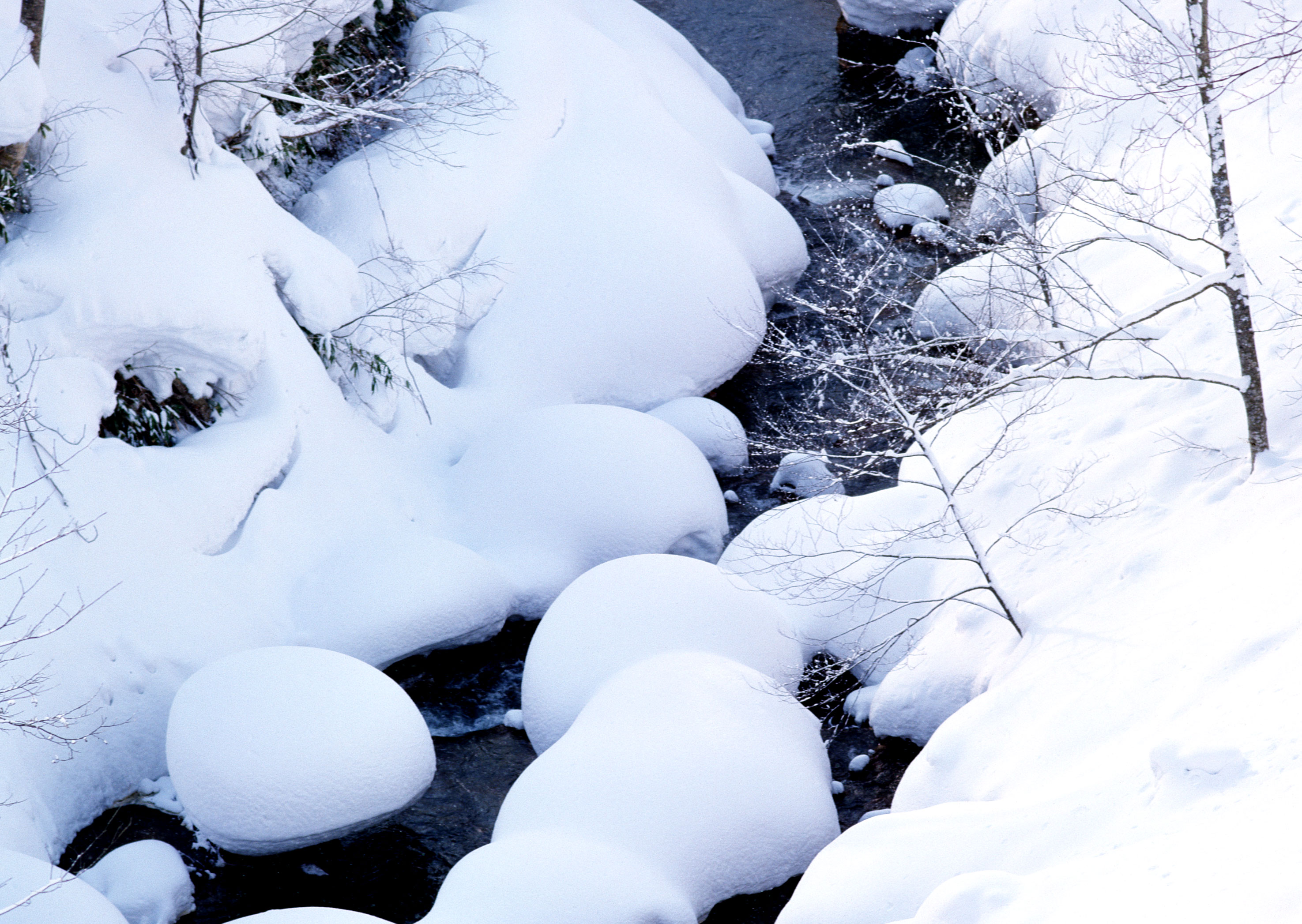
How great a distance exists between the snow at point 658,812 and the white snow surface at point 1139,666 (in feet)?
2.55

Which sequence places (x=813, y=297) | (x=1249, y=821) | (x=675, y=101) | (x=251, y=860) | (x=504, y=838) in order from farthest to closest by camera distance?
(x=675, y=101), (x=813, y=297), (x=251, y=860), (x=504, y=838), (x=1249, y=821)

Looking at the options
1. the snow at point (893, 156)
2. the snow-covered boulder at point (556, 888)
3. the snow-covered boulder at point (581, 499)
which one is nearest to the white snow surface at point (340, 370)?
the snow-covered boulder at point (581, 499)

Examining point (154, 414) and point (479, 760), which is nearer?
point (479, 760)

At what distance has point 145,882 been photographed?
775cm

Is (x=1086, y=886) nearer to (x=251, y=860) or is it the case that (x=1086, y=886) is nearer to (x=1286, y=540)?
(x=1286, y=540)

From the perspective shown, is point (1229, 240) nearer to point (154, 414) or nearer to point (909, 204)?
point (154, 414)

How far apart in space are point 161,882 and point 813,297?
9.83m

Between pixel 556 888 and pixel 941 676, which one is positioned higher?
pixel 941 676

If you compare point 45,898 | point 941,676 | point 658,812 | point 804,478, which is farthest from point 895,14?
point 45,898

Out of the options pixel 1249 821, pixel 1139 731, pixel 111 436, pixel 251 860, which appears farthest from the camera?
pixel 111 436

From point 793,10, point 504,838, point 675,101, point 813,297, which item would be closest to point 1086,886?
point 504,838

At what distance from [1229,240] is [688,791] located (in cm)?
469

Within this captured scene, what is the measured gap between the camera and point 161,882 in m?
7.80

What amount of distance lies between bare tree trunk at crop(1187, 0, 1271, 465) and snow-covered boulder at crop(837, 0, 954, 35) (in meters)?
14.3
